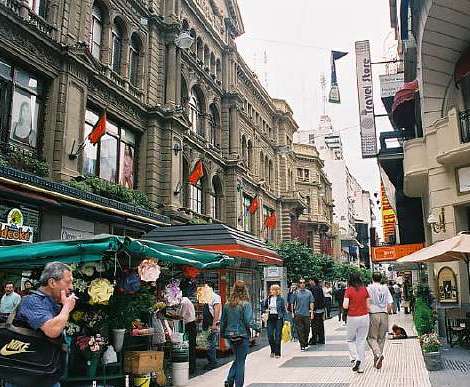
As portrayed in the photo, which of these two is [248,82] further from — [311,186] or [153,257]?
[153,257]

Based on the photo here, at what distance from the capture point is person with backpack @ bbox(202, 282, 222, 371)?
1186cm

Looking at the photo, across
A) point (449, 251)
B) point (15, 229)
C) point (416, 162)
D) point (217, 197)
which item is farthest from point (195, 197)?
point (449, 251)

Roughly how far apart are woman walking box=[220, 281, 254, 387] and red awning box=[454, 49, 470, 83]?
12.0 metres

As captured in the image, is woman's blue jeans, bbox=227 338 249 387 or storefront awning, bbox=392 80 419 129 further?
storefront awning, bbox=392 80 419 129

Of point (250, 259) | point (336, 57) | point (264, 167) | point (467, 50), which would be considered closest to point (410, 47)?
point (336, 57)

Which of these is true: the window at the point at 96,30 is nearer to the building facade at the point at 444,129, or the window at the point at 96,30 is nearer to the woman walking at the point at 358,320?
the building facade at the point at 444,129

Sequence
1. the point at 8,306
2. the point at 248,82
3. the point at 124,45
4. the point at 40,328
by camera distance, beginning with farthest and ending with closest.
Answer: the point at 248,82, the point at 124,45, the point at 8,306, the point at 40,328

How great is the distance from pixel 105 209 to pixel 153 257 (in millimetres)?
10547

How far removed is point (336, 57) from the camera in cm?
2075

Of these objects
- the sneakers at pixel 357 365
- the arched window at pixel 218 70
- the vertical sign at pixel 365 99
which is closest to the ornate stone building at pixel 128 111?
the arched window at pixel 218 70

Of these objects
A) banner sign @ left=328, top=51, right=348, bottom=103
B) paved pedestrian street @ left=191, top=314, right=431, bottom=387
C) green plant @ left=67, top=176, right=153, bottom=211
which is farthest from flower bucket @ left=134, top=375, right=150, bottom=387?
banner sign @ left=328, top=51, right=348, bottom=103

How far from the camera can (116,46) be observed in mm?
22719

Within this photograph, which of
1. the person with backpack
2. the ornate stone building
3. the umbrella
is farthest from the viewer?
the ornate stone building

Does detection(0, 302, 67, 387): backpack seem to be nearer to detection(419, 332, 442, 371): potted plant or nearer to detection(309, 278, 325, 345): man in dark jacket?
detection(419, 332, 442, 371): potted plant
